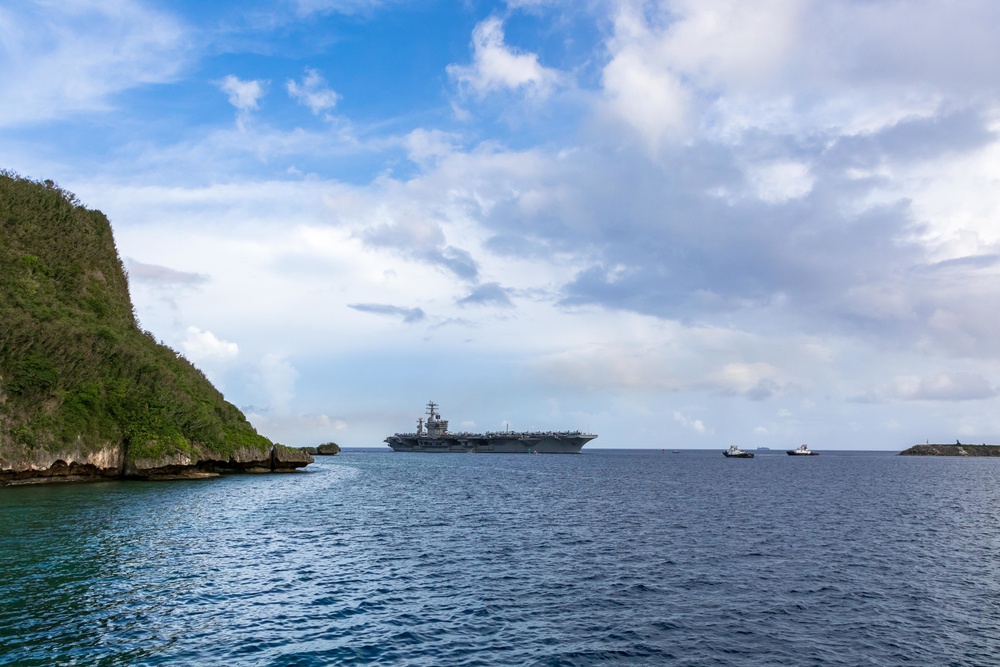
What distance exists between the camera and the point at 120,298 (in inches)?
3664

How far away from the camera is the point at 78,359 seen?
229 feet

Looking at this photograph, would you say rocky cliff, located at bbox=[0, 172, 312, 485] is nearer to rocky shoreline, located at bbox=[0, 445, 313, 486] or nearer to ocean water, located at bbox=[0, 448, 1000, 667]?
rocky shoreline, located at bbox=[0, 445, 313, 486]

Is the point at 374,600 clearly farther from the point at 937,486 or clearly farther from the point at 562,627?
the point at 937,486

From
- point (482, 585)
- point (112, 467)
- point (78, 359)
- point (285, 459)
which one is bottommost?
point (482, 585)

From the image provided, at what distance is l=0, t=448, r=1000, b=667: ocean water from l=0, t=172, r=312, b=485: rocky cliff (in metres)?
12.5

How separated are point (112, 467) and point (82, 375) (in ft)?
36.7

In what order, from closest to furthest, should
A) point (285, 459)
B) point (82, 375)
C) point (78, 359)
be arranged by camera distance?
point (78, 359)
point (82, 375)
point (285, 459)

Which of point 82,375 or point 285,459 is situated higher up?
point 82,375

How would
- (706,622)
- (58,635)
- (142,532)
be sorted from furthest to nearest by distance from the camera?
(142,532) < (706,622) < (58,635)

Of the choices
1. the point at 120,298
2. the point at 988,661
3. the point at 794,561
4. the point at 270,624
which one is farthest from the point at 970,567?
the point at 120,298

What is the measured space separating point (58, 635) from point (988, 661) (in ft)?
94.7

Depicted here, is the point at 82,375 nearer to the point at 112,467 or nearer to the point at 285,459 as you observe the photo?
the point at 112,467

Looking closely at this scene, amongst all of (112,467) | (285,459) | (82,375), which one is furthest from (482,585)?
(285,459)

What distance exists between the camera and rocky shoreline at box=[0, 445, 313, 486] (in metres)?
60.4
